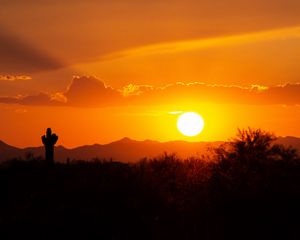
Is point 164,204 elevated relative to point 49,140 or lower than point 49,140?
lower

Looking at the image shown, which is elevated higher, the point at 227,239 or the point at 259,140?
the point at 259,140

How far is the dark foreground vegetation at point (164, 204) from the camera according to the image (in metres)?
17.3

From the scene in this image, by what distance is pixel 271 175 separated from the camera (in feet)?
67.1

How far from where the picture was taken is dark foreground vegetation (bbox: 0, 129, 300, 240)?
17266 mm

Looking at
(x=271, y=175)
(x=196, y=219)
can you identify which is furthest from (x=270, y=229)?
(x=271, y=175)

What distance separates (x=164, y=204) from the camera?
19516 mm

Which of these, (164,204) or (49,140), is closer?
(164,204)

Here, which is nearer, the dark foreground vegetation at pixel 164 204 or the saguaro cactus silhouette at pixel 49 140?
the dark foreground vegetation at pixel 164 204

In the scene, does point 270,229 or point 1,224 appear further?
point 1,224

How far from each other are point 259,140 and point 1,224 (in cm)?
1433

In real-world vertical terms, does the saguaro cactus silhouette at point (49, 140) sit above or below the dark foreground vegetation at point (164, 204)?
above

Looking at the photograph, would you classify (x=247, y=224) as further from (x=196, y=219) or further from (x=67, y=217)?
(x=67, y=217)

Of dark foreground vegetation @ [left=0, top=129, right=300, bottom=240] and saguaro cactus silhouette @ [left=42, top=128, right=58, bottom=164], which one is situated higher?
saguaro cactus silhouette @ [left=42, top=128, right=58, bottom=164]

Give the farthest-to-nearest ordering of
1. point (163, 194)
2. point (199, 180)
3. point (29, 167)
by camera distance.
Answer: point (29, 167)
point (199, 180)
point (163, 194)
